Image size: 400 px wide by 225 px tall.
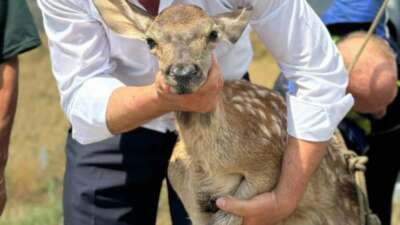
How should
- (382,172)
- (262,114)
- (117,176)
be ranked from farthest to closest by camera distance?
(382,172)
(117,176)
(262,114)

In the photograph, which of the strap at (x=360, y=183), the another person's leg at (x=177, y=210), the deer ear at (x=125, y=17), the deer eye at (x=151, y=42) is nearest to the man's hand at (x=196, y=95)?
the deer eye at (x=151, y=42)

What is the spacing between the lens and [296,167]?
12.9 feet

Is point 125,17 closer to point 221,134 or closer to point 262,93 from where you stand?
point 221,134

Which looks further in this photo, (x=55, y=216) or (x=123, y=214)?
(x=55, y=216)

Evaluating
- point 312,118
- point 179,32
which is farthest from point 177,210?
point 179,32

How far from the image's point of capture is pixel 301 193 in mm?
3986

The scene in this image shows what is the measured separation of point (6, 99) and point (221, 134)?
1.16m

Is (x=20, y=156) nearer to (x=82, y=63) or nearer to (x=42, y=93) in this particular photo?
(x=42, y=93)

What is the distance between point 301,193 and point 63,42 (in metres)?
1.06

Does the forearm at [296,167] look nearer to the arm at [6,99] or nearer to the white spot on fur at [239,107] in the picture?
the white spot on fur at [239,107]

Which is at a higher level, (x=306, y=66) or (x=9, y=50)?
(x=306, y=66)

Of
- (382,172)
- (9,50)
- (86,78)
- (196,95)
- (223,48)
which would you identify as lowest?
(382,172)

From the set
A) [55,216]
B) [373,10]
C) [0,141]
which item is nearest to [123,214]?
[0,141]

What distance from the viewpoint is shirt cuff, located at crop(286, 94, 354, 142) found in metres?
3.89
